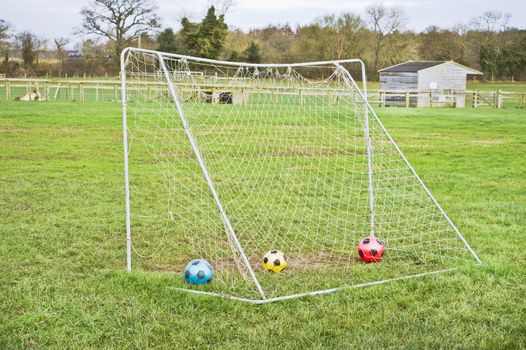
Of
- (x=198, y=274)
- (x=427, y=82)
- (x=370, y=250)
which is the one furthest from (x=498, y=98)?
(x=198, y=274)

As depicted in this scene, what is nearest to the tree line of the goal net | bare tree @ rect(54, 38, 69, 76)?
bare tree @ rect(54, 38, 69, 76)

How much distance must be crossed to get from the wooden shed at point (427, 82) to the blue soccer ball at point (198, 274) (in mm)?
31680

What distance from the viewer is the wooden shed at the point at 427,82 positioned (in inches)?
1411

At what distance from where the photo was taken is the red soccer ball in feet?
18.6

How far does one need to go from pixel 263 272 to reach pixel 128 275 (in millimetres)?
1157

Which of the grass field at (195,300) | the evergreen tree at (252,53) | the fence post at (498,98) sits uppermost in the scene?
the evergreen tree at (252,53)

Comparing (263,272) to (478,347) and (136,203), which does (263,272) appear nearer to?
(478,347)

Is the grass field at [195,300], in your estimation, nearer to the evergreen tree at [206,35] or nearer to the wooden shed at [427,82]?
the wooden shed at [427,82]

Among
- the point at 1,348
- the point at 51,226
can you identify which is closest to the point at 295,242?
the point at 51,226

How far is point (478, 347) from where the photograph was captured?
378 centimetres

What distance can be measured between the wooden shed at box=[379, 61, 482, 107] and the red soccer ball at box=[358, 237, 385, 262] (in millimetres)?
30461

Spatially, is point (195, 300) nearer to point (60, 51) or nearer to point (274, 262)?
point (274, 262)

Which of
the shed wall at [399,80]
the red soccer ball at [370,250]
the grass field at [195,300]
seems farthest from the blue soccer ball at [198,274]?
the shed wall at [399,80]

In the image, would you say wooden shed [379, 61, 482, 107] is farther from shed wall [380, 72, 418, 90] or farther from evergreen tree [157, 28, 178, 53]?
evergreen tree [157, 28, 178, 53]
